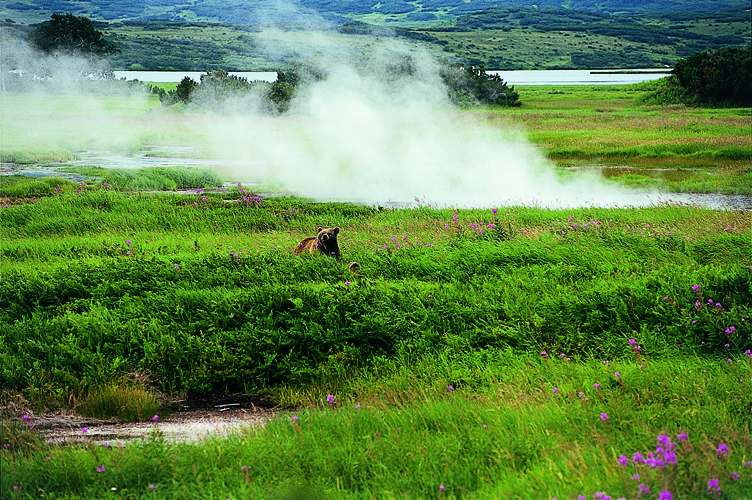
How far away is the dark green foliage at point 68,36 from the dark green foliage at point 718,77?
3844cm

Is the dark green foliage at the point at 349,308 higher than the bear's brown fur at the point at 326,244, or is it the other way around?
the bear's brown fur at the point at 326,244

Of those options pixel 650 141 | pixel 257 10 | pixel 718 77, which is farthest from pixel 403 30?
pixel 650 141

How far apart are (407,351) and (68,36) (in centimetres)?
3563

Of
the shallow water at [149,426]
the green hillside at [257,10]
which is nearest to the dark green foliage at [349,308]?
the shallow water at [149,426]

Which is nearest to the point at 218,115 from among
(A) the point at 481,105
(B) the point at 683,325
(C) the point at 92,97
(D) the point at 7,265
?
(C) the point at 92,97

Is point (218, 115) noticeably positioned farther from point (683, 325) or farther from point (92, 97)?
point (683, 325)

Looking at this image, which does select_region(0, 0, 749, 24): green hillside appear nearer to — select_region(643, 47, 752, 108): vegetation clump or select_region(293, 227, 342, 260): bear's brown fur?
select_region(643, 47, 752, 108): vegetation clump

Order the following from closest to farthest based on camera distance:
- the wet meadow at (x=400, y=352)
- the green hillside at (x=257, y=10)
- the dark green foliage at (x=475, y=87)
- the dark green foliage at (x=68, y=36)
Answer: the wet meadow at (x=400, y=352)
the dark green foliage at (x=68, y=36)
the green hillside at (x=257, y=10)
the dark green foliage at (x=475, y=87)

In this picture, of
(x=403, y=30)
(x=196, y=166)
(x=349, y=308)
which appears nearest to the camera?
(x=349, y=308)

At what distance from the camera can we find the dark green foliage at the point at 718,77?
42.6 metres

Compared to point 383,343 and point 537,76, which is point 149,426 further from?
point 537,76

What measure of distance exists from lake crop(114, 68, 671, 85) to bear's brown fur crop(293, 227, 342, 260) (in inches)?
1426

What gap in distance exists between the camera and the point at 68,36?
36281 mm

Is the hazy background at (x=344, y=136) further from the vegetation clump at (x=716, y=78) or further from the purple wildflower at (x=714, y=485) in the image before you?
the purple wildflower at (x=714, y=485)
